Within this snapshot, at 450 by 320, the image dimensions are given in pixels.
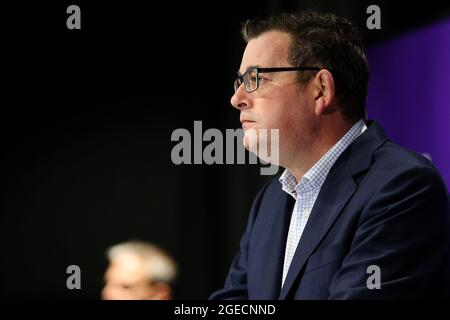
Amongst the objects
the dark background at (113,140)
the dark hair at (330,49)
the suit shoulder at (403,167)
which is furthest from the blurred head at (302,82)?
the dark background at (113,140)

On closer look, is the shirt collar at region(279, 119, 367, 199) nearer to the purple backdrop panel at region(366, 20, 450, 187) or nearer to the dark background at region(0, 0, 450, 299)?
the purple backdrop panel at region(366, 20, 450, 187)

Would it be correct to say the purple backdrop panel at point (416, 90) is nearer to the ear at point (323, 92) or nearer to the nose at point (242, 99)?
the ear at point (323, 92)

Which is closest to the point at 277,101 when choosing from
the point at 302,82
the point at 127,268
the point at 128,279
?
the point at 302,82

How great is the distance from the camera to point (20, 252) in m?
4.65

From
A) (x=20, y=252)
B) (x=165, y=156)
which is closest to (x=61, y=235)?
(x=20, y=252)

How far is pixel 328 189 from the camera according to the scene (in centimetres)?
210

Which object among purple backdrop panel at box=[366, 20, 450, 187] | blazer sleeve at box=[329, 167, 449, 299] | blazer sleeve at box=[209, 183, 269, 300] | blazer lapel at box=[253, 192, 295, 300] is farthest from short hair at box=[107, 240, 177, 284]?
blazer sleeve at box=[329, 167, 449, 299]

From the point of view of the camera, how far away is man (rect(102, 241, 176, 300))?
14.2 feet

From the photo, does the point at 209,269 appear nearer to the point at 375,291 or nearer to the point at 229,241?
the point at 229,241

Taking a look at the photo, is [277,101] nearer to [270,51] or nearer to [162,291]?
[270,51]

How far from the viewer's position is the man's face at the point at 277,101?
2287 millimetres

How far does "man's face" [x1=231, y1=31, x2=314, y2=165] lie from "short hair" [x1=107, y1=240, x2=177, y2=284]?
98.5 inches

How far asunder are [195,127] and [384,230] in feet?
10.7
